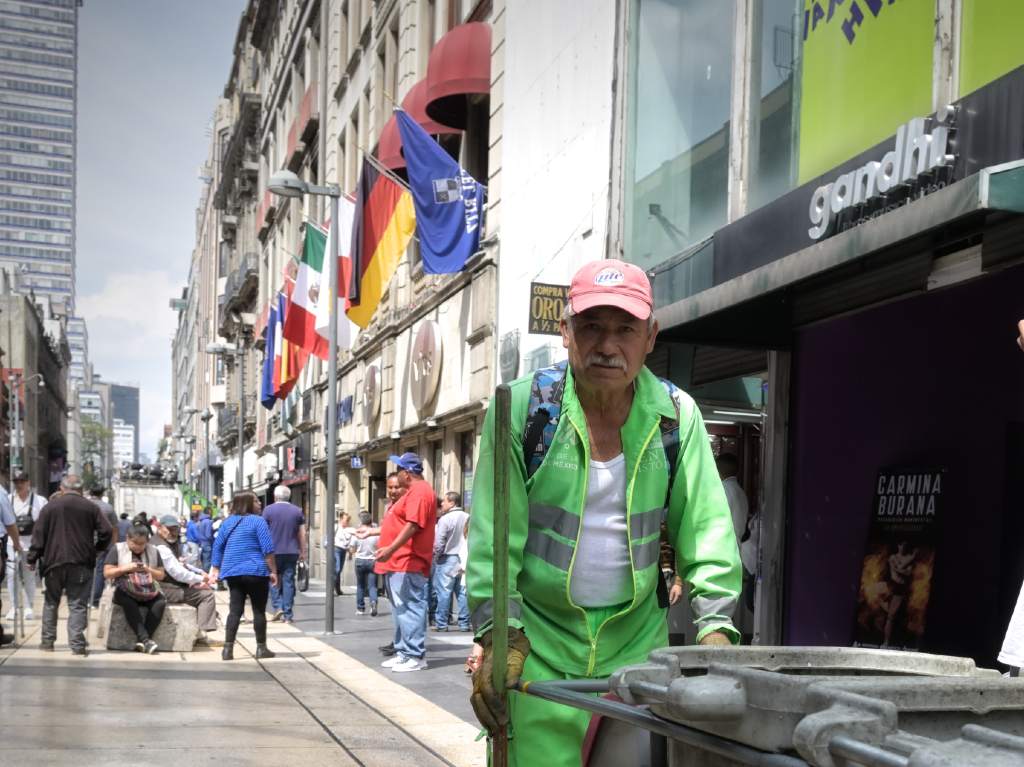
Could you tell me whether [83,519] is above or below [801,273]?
below

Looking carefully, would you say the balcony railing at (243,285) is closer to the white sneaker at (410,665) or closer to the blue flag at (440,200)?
the blue flag at (440,200)

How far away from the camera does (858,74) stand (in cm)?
797

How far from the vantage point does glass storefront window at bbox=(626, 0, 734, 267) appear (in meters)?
10.5

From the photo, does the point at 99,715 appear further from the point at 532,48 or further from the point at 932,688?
the point at 532,48

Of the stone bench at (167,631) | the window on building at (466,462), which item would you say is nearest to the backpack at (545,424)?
the stone bench at (167,631)

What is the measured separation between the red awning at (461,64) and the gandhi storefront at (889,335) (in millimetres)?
8484

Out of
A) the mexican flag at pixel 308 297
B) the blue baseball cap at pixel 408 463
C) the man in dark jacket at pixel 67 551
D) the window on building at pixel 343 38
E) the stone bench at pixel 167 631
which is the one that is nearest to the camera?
the blue baseball cap at pixel 408 463

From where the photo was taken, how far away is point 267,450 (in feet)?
161

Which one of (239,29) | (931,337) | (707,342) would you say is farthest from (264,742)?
(239,29)

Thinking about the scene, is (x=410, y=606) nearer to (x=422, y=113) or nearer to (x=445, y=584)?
(x=445, y=584)

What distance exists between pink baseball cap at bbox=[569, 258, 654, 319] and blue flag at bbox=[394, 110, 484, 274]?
12.9 meters

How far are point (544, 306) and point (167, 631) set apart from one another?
527 centimetres

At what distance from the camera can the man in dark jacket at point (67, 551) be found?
42.4 feet

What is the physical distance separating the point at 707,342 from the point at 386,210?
31.7 ft
